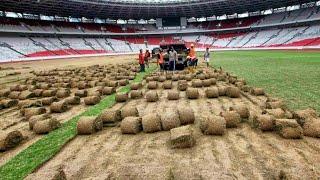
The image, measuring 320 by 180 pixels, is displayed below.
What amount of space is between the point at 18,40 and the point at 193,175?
61.7 m

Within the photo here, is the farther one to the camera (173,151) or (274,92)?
(274,92)

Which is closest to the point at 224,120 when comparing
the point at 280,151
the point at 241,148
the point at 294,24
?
the point at 241,148

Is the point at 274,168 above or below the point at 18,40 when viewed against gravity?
below

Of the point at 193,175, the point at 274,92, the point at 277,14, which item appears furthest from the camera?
the point at 277,14

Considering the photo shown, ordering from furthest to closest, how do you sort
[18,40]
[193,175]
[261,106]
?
[18,40]
[261,106]
[193,175]

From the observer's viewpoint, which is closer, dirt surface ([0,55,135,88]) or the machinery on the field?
dirt surface ([0,55,135,88])

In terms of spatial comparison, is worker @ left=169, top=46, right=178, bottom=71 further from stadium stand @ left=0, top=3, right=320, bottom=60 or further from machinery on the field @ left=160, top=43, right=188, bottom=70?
stadium stand @ left=0, top=3, right=320, bottom=60

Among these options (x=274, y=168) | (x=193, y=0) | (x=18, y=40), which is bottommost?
(x=274, y=168)

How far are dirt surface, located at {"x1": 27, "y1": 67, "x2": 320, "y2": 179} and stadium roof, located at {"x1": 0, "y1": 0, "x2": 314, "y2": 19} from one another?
54.3 meters

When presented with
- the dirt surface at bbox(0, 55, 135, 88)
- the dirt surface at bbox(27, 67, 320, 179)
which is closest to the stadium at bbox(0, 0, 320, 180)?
the dirt surface at bbox(27, 67, 320, 179)

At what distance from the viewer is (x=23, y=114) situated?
943cm

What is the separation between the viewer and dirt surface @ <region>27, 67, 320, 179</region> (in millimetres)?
4879

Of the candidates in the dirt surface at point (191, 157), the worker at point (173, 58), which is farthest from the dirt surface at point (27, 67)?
the dirt surface at point (191, 157)

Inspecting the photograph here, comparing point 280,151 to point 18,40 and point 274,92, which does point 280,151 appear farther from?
point 18,40
